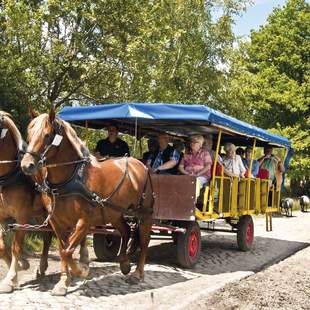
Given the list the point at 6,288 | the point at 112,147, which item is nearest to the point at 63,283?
the point at 6,288

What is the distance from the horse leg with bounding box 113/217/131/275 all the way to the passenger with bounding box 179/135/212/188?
72.5 inches

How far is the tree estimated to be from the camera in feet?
107

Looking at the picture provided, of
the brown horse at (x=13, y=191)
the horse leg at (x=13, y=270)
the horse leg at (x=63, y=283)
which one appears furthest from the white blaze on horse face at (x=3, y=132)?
the horse leg at (x=63, y=283)

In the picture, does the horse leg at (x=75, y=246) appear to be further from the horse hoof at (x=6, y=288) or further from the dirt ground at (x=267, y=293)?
the dirt ground at (x=267, y=293)

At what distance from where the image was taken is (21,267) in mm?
7633

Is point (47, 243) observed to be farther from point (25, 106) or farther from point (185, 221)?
point (25, 106)

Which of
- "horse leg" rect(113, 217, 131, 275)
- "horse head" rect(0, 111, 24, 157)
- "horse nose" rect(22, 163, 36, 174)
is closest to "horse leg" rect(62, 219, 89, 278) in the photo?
"horse nose" rect(22, 163, 36, 174)

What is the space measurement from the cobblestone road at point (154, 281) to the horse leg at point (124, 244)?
0.17m

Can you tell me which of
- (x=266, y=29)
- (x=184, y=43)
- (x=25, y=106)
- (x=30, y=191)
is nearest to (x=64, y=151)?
(x=30, y=191)

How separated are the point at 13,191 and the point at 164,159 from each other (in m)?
3.29

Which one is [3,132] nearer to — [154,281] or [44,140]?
[44,140]

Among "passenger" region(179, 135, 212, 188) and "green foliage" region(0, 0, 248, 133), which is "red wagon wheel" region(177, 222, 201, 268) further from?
"green foliage" region(0, 0, 248, 133)

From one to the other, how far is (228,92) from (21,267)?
57.8 feet

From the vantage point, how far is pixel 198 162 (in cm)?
963
